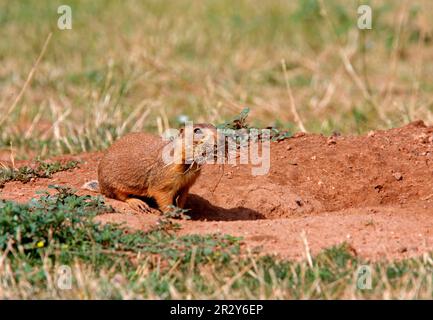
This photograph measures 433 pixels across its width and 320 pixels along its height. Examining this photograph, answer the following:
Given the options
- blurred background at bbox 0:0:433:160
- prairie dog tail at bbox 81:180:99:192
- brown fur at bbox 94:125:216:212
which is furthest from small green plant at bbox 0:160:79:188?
blurred background at bbox 0:0:433:160

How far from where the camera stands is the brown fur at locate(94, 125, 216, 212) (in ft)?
20.2

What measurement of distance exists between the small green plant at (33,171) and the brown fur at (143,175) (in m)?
0.57

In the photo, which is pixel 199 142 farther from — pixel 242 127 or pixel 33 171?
pixel 33 171

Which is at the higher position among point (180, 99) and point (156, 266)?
point (180, 99)

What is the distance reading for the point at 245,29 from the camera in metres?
11.9

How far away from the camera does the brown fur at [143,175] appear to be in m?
6.16

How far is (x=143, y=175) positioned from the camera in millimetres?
6309

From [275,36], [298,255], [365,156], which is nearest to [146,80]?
[275,36]

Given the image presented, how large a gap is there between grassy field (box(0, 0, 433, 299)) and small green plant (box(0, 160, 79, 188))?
0.02 metres

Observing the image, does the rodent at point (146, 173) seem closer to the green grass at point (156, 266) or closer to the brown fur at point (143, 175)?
the brown fur at point (143, 175)

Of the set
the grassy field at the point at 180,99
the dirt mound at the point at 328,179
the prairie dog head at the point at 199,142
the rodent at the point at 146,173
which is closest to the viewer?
the grassy field at the point at 180,99

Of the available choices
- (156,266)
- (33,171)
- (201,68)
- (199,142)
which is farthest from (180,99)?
(156,266)

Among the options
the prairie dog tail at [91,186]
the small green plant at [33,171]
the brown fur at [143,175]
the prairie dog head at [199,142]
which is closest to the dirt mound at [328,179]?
the brown fur at [143,175]

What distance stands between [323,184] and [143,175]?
133 cm
